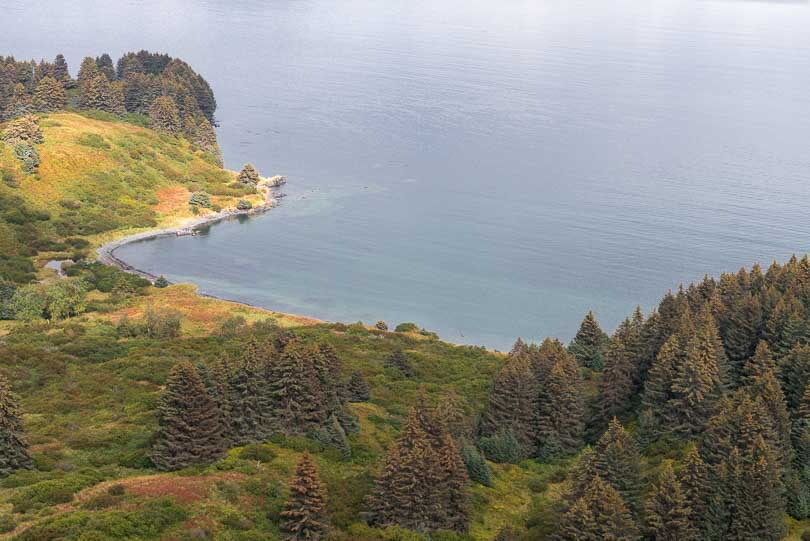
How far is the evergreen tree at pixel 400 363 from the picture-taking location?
88.1 m

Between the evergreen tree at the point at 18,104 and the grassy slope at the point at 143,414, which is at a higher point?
the evergreen tree at the point at 18,104

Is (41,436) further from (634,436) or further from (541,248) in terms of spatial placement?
(541,248)

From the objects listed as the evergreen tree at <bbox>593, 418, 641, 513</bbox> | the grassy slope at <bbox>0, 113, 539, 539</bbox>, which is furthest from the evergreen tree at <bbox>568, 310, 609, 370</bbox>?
the evergreen tree at <bbox>593, 418, 641, 513</bbox>

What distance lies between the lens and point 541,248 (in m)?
152

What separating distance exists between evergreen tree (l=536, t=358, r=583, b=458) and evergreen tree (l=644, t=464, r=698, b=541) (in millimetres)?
22138

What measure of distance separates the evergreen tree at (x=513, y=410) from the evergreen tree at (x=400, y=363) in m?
15.7

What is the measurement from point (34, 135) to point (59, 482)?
4898 inches

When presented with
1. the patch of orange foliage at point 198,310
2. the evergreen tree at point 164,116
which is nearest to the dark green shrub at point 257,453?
the patch of orange foliage at point 198,310

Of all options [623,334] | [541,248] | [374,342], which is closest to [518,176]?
[541,248]

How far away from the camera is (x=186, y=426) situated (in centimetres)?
5478

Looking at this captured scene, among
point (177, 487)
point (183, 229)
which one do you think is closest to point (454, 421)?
point (177, 487)

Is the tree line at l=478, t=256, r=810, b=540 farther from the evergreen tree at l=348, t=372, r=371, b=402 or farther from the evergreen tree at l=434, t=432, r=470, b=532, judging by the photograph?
the evergreen tree at l=348, t=372, r=371, b=402

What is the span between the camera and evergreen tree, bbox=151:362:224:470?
54.6m

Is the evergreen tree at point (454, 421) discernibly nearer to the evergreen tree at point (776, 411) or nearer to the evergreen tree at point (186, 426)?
the evergreen tree at point (186, 426)
